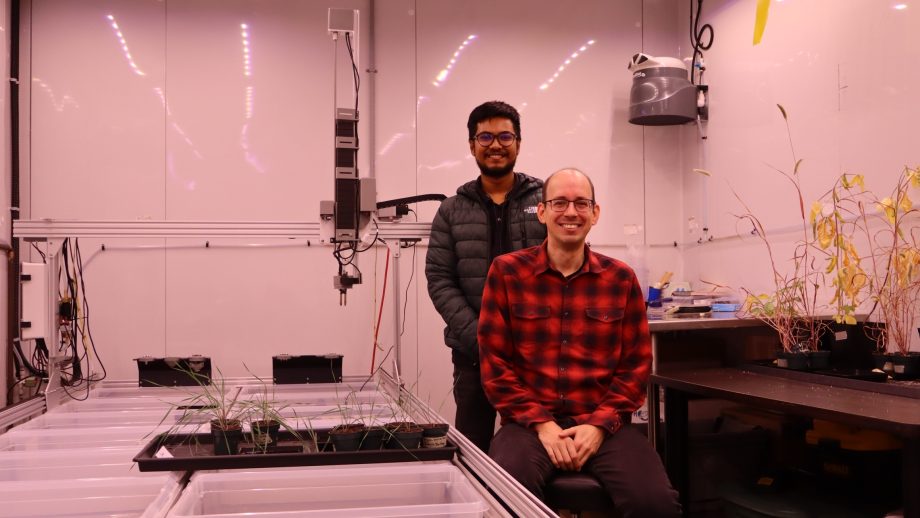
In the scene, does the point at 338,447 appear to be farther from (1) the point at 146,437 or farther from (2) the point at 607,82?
(2) the point at 607,82

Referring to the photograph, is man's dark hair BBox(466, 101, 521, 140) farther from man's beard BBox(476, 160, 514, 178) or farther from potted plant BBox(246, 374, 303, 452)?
potted plant BBox(246, 374, 303, 452)

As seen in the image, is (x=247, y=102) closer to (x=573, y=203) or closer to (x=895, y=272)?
(x=573, y=203)

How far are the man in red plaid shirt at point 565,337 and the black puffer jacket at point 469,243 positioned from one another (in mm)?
409

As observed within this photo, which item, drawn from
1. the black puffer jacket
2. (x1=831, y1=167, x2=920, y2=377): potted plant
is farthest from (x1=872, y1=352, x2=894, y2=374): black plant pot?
the black puffer jacket

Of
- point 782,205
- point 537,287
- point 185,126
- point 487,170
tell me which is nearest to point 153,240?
point 185,126

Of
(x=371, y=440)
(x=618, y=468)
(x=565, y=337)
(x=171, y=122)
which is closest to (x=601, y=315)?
(x=565, y=337)

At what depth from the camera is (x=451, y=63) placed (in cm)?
469

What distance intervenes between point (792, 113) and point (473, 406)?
2.48 meters

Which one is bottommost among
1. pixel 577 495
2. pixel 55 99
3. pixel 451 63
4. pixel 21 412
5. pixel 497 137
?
pixel 577 495

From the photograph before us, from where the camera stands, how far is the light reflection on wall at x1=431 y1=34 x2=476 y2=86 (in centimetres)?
467

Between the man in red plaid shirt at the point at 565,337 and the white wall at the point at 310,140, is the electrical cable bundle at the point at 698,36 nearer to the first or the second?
the white wall at the point at 310,140

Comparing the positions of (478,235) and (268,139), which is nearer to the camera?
(478,235)

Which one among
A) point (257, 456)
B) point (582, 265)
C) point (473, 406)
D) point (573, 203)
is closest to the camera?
point (257, 456)

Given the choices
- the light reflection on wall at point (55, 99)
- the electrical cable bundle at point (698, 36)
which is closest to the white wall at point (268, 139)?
the light reflection on wall at point (55, 99)
